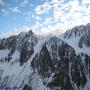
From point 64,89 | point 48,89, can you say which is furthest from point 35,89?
point 64,89

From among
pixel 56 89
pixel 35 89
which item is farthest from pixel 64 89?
pixel 35 89

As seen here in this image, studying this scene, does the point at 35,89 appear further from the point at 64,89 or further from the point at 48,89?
the point at 64,89

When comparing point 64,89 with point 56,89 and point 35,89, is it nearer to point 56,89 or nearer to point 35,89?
point 56,89
